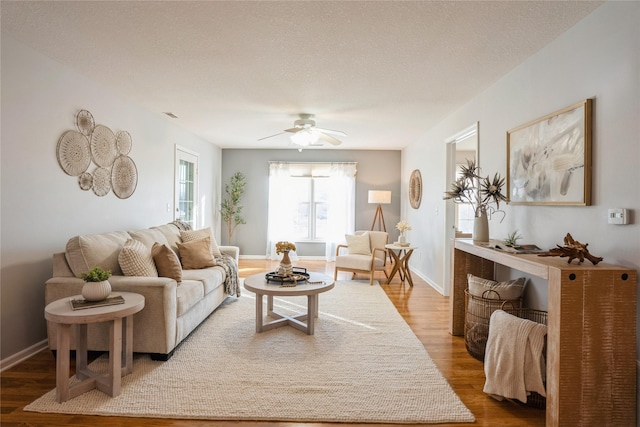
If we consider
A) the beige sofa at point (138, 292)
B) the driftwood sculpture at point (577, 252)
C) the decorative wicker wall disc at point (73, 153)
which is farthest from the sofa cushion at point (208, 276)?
the driftwood sculpture at point (577, 252)

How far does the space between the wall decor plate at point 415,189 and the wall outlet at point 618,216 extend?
4331 millimetres

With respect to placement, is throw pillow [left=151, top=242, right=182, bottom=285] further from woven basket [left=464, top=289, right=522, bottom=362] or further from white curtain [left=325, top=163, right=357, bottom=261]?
white curtain [left=325, top=163, right=357, bottom=261]

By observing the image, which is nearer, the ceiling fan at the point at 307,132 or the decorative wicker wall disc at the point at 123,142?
the decorative wicker wall disc at the point at 123,142

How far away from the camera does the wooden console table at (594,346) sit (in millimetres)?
1933

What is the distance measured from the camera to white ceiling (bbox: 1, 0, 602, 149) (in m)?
2.31

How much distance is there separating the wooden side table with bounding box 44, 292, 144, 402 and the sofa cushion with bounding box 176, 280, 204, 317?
1.61 ft

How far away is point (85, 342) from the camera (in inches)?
102

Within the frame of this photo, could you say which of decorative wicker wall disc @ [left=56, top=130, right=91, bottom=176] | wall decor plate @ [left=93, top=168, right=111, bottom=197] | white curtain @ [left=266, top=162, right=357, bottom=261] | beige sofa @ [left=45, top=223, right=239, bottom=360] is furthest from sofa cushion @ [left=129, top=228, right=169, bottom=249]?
white curtain @ [left=266, top=162, right=357, bottom=261]

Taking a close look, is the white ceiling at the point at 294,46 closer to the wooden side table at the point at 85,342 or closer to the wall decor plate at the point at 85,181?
the wall decor plate at the point at 85,181

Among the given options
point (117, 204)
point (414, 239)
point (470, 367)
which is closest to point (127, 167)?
point (117, 204)

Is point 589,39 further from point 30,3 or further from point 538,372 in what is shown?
point 30,3

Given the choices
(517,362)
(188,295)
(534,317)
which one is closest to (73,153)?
(188,295)

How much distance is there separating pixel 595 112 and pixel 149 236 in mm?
3984

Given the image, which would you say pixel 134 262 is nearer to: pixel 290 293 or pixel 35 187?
pixel 35 187
